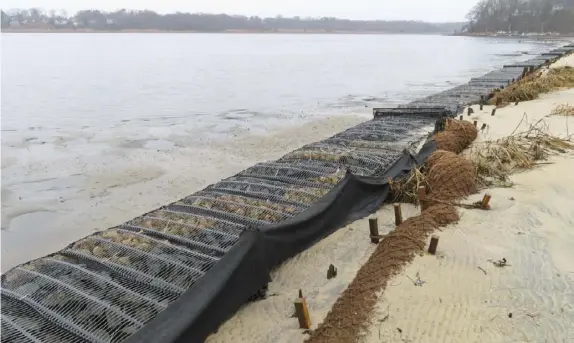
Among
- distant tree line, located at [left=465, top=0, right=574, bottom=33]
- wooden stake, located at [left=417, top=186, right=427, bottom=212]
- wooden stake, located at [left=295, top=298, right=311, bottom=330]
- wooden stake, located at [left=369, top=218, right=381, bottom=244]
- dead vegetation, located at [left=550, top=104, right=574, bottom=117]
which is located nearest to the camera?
wooden stake, located at [left=295, top=298, right=311, bottom=330]

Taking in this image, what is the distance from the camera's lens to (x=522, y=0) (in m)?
136

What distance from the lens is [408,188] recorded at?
287 inches

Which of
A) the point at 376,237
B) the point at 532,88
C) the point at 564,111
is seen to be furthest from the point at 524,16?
the point at 376,237

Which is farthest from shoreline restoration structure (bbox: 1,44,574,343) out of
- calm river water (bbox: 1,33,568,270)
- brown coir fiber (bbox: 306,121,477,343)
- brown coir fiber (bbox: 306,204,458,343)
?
calm river water (bbox: 1,33,568,270)

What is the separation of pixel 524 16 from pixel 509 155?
133 metres

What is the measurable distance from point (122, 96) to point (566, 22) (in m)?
113

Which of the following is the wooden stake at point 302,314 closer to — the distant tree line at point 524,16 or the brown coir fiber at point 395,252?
the brown coir fiber at point 395,252

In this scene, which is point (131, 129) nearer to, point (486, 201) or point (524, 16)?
point (486, 201)

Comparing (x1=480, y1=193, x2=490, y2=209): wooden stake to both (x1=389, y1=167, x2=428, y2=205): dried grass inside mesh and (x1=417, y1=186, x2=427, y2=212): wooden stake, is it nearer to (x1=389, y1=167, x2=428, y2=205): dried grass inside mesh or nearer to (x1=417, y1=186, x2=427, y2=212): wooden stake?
(x1=417, y1=186, x2=427, y2=212): wooden stake

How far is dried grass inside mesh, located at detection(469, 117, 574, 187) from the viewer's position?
24.9 ft

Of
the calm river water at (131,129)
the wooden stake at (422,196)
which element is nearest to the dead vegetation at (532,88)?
the calm river water at (131,129)

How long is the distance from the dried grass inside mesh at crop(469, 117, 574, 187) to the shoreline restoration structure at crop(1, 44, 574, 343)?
1142mm

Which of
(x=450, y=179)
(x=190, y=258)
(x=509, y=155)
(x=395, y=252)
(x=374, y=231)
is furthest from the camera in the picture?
(x=509, y=155)

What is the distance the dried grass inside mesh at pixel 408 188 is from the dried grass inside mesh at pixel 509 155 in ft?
3.37
